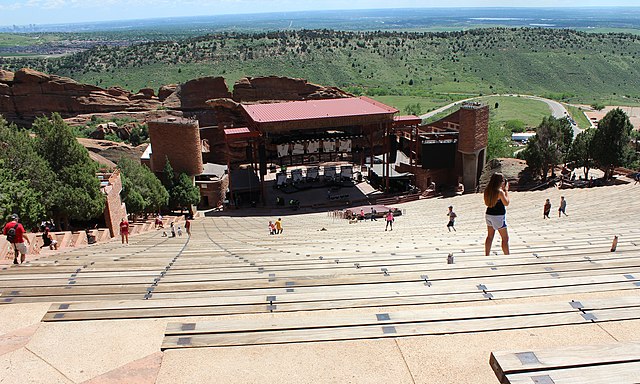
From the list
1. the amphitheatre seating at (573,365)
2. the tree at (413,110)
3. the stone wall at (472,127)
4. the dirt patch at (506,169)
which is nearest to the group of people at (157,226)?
the amphitheatre seating at (573,365)

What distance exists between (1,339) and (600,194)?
30368 millimetres

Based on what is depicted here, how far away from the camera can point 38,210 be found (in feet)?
70.7

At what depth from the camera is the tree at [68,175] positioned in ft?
76.3

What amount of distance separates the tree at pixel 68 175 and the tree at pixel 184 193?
10.6m

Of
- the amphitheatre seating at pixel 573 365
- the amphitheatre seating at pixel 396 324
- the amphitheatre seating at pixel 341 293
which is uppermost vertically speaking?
the amphitheatre seating at pixel 573 365

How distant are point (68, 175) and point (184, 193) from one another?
12.4 m

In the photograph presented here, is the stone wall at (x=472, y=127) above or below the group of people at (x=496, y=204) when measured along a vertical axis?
below

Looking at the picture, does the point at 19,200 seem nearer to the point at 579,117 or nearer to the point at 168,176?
the point at 168,176

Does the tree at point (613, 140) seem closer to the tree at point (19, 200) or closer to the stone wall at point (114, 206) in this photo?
the stone wall at point (114, 206)

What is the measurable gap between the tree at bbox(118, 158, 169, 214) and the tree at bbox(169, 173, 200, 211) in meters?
2.03

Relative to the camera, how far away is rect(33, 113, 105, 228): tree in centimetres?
2327

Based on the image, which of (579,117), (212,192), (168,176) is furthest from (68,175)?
(579,117)

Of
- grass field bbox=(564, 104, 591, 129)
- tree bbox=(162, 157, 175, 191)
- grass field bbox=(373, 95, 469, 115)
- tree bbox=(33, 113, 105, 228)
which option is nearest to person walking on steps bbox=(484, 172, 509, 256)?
tree bbox=(33, 113, 105, 228)

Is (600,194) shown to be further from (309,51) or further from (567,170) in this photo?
(309,51)
